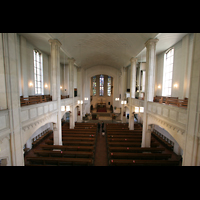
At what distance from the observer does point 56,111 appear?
27.0ft

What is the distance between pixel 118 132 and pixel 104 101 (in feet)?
58.5

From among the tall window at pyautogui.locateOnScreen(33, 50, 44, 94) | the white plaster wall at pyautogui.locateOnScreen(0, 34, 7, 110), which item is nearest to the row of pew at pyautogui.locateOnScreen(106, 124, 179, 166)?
the white plaster wall at pyautogui.locateOnScreen(0, 34, 7, 110)

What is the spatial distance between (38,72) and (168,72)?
15278mm

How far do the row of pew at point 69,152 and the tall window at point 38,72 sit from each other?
6424 mm

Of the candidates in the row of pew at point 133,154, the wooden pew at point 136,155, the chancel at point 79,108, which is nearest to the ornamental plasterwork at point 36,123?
the chancel at point 79,108

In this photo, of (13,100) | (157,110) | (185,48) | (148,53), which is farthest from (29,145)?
(185,48)

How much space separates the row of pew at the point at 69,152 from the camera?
6211 millimetres

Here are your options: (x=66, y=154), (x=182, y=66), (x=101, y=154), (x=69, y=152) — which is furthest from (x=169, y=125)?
(x=66, y=154)

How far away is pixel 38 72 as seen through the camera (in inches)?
482

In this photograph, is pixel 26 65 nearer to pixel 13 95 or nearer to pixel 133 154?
pixel 13 95

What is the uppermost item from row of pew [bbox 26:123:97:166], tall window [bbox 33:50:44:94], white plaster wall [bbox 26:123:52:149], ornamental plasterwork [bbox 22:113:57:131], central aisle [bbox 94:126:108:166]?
tall window [bbox 33:50:44:94]

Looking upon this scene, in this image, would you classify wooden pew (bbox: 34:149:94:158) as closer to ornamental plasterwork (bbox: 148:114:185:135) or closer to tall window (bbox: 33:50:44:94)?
ornamental plasterwork (bbox: 148:114:185:135)

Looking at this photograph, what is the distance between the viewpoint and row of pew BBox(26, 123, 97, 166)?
245 inches

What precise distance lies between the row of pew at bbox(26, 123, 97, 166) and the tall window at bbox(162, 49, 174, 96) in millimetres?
9773
